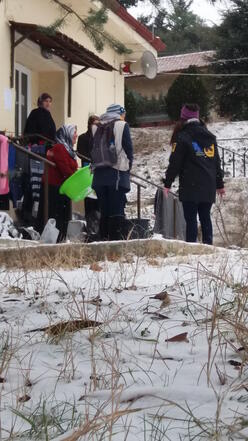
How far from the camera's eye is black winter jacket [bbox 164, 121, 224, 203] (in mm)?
7574

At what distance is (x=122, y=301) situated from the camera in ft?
13.0

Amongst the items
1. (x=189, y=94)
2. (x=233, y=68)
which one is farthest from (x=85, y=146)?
(x=233, y=68)

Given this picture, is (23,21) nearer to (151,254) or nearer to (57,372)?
(151,254)

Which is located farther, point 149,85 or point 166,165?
point 149,85

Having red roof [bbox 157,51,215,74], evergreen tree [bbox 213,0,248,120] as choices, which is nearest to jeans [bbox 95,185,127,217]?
evergreen tree [bbox 213,0,248,120]

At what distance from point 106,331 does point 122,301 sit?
69 cm

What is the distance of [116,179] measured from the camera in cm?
745

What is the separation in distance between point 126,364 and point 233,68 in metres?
25.6

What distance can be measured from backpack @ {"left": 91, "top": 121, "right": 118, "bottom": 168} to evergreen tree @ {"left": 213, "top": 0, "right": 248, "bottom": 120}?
20.2 metres

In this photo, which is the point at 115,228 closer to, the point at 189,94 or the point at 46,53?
the point at 46,53

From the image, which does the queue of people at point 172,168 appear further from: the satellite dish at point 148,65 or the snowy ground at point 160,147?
the snowy ground at point 160,147

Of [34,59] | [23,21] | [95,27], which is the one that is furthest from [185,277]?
[34,59]

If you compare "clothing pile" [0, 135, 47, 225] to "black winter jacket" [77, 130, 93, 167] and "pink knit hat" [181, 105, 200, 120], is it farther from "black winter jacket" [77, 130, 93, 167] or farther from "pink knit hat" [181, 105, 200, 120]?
"pink knit hat" [181, 105, 200, 120]

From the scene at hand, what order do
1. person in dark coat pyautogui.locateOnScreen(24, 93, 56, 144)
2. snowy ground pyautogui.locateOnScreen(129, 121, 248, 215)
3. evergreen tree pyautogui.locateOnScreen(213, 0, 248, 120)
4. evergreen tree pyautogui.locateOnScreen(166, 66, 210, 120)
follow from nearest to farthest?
person in dark coat pyautogui.locateOnScreen(24, 93, 56, 144)
snowy ground pyautogui.locateOnScreen(129, 121, 248, 215)
evergreen tree pyautogui.locateOnScreen(166, 66, 210, 120)
evergreen tree pyautogui.locateOnScreen(213, 0, 248, 120)
